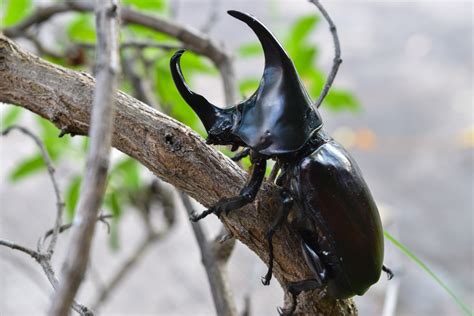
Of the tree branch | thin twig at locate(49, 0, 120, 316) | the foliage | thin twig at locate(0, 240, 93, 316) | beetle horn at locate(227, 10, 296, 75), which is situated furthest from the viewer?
the foliage

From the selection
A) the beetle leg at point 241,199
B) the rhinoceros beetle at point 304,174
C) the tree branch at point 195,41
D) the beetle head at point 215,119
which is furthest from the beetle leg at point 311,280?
the tree branch at point 195,41

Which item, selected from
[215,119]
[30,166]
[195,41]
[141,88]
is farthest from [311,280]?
[30,166]

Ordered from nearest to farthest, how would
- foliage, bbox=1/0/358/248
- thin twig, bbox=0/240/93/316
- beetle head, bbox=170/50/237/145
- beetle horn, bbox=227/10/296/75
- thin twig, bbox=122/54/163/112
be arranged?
thin twig, bbox=0/240/93/316 < beetle horn, bbox=227/10/296/75 < beetle head, bbox=170/50/237/145 < thin twig, bbox=122/54/163/112 < foliage, bbox=1/0/358/248

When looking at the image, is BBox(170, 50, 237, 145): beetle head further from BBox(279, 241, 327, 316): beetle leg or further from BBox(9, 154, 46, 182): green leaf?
BBox(9, 154, 46, 182): green leaf

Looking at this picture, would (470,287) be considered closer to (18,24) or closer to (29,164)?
(29,164)

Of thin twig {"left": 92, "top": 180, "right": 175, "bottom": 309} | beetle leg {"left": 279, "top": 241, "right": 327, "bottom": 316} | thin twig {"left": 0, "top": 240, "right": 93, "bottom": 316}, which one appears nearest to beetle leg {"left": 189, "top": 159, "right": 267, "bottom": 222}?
beetle leg {"left": 279, "top": 241, "right": 327, "bottom": 316}

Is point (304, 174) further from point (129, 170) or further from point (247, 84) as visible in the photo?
point (129, 170)
